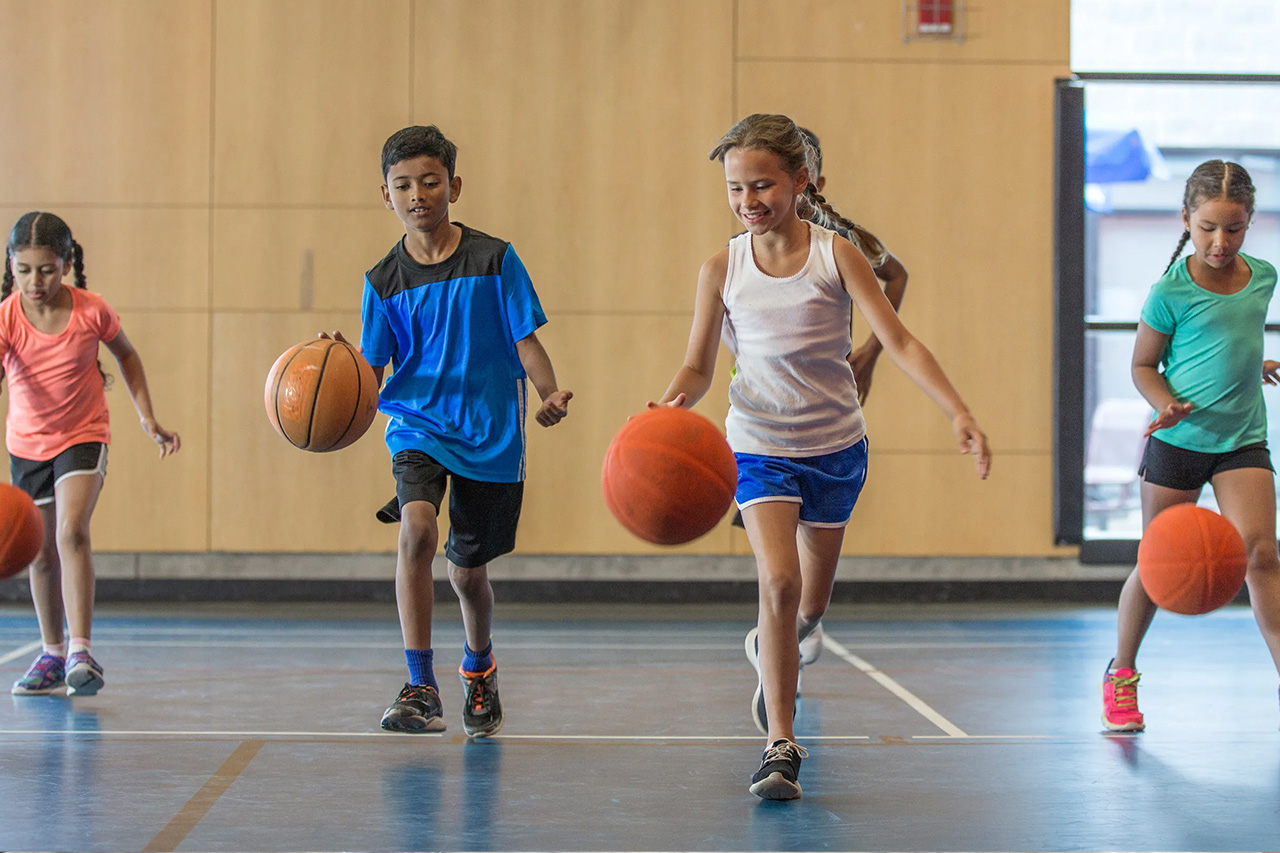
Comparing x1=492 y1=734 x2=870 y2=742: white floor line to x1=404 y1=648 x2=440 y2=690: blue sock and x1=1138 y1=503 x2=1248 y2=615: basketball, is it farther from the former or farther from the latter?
x1=1138 y1=503 x2=1248 y2=615: basketball

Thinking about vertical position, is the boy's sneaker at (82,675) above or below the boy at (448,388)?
below

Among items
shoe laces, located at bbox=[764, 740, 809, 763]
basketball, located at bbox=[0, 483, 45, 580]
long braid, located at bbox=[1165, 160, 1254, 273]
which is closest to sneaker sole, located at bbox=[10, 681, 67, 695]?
basketball, located at bbox=[0, 483, 45, 580]

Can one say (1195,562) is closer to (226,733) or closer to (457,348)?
(457,348)

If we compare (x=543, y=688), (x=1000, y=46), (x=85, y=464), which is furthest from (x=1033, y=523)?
(x=85, y=464)

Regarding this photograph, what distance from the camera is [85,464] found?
4.30m

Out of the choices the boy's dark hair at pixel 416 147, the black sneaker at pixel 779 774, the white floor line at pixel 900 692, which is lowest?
the white floor line at pixel 900 692

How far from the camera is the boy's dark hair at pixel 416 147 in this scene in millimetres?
3451

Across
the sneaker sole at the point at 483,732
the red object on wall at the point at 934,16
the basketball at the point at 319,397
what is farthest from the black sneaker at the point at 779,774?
the red object on wall at the point at 934,16

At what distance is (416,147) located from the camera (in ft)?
11.3

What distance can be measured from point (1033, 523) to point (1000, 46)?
2.70m

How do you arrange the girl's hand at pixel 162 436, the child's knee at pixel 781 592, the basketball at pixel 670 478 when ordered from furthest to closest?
the girl's hand at pixel 162 436
the child's knee at pixel 781 592
the basketball at pixel 670 478

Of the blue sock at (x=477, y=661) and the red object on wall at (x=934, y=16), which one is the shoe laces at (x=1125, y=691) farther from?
the red object on wall at (x=934, y=16)

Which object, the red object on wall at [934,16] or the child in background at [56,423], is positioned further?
the red object on wall at [934,16]

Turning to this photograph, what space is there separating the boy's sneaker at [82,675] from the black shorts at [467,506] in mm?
1421
